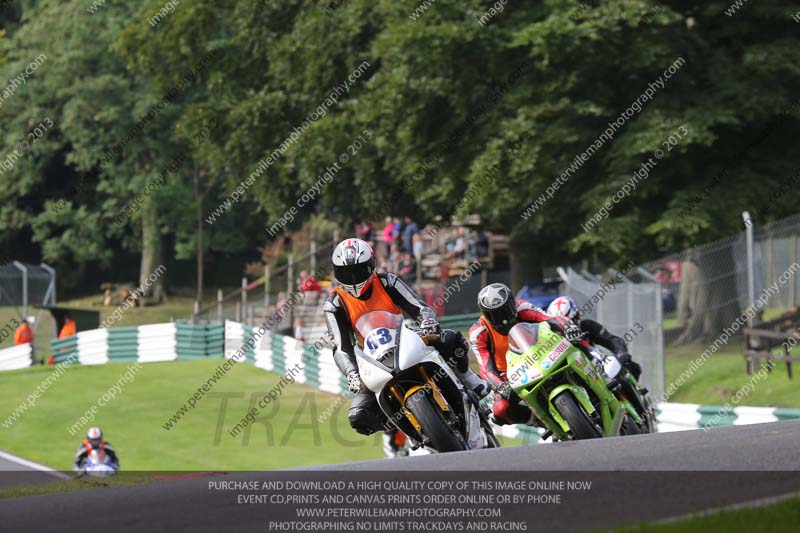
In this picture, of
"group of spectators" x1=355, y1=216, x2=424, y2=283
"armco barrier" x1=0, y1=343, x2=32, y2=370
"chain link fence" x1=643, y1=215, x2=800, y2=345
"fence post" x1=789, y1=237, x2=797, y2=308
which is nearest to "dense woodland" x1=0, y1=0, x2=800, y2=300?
"group of spectators" x1=355, y1=216, x2=424, y2=283

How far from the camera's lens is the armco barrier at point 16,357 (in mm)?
34781

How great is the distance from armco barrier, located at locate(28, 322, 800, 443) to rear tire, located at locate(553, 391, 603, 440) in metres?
14.8

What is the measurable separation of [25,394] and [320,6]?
1099 cm

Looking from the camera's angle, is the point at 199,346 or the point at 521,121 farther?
the point at 199,346

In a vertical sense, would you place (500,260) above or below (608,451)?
above

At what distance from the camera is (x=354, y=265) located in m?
10.1

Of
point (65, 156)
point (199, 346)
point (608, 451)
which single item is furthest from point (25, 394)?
point (65, 156)

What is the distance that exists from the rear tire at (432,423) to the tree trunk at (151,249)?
4028 centimetres

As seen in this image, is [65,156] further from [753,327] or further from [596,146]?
[753,327]

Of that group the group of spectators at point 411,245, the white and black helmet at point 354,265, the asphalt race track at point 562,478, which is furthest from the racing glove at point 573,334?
the group of spectators at point 411,245

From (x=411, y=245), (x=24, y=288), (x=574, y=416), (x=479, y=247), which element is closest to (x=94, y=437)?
(x=574, y=416)

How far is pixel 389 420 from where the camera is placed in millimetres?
10148

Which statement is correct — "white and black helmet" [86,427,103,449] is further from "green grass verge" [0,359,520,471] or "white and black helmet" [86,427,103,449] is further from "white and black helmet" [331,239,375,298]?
"white and black helmet" [331,239,375,298]

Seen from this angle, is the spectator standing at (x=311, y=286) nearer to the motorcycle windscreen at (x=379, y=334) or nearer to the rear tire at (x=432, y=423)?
the motorcycle windscreen at (x=379, y=334)
